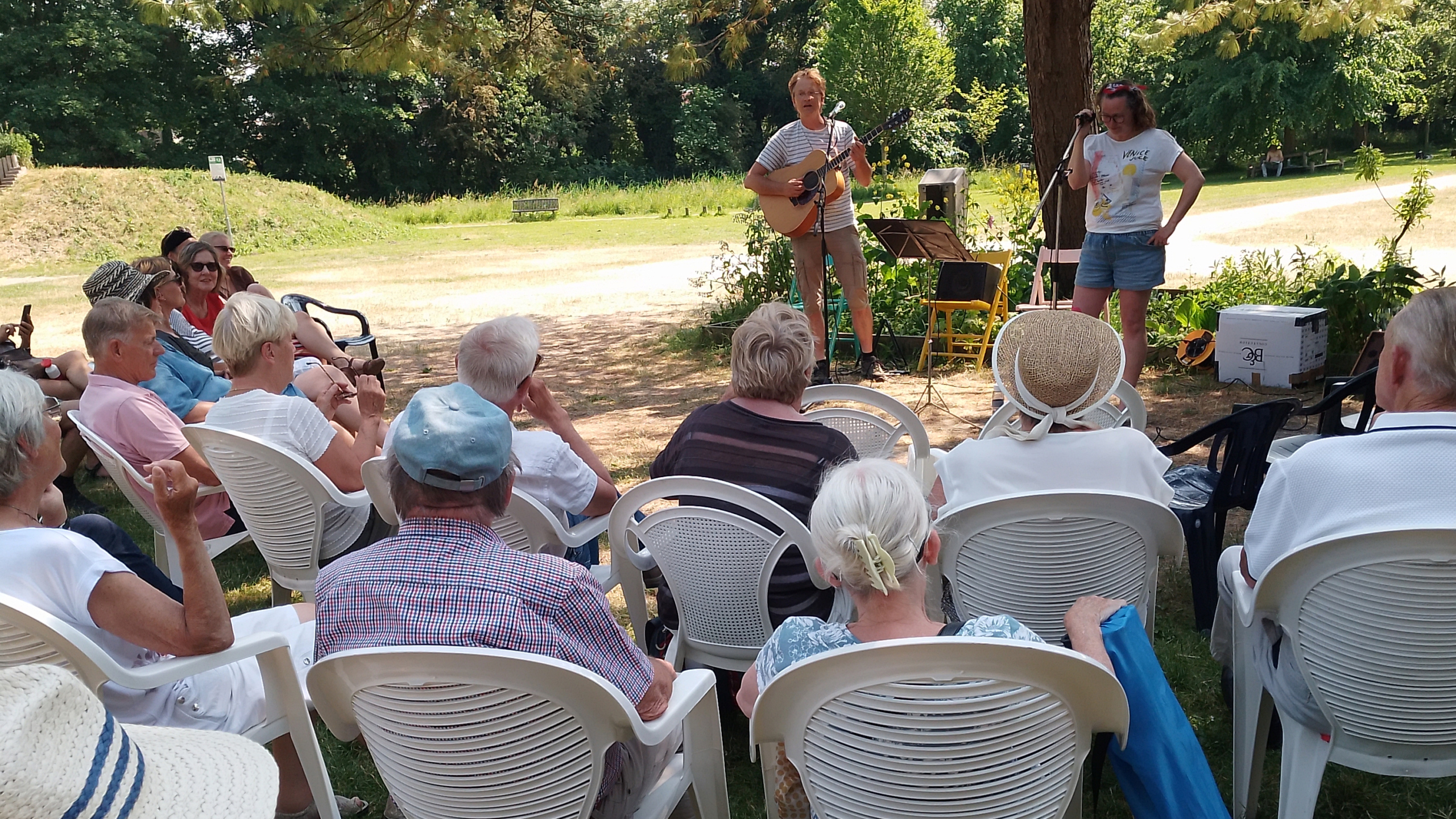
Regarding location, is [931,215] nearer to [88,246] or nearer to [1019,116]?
[88,246]

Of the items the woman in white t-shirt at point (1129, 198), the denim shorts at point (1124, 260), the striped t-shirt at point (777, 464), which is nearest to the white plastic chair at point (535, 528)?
the striped t-shirt at point (777, 464)

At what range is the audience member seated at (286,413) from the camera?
341 centimetres

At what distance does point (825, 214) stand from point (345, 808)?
17.5 feet

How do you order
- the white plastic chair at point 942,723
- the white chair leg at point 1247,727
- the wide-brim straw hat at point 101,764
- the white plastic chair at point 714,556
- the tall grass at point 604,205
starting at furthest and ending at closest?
1. the tall grass at point 604,205
2. the white plastic chair at point 714,556
3. the white chair leg at point 1247,727
4. the white plastic chair at point 942,723
5. the wide-brim straw hat at point 101,764

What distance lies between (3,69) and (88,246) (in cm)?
1880

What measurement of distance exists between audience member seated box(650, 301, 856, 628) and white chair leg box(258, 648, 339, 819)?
0.93 metres

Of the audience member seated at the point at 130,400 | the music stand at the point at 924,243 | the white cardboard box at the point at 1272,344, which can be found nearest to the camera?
the audience member seated at the point at 130,400

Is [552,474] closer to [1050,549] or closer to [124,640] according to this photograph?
[124,640]

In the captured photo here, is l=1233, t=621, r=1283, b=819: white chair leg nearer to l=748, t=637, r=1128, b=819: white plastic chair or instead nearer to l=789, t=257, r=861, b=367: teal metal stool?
l=748, t=637, r=1128, b=819: white plastic chair

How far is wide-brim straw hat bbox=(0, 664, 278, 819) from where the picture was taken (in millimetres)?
1034

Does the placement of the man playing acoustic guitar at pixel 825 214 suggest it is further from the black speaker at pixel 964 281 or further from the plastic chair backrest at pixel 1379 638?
the plastic chair backrest at pixel 1379 638

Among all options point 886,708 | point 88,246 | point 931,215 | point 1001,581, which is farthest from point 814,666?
point 88,246

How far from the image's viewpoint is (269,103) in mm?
39719

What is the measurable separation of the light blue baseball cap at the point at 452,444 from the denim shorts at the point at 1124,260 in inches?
185
